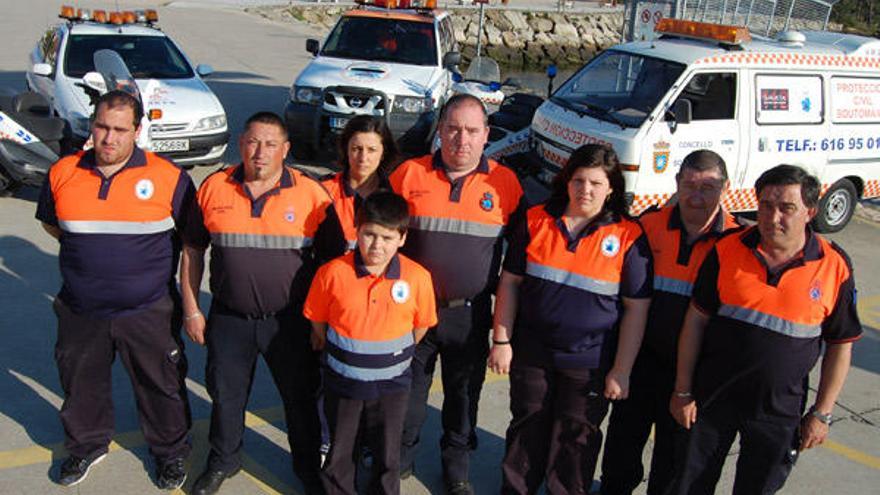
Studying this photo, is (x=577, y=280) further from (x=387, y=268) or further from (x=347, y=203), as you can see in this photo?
(x=347, y=203)

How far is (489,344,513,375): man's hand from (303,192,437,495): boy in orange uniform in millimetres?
316

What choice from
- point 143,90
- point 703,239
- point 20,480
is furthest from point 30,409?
point 143,90

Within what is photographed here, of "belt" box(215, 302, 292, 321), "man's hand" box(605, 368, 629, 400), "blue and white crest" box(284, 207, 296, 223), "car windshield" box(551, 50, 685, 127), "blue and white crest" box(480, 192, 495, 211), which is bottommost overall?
"man's hand" box(605, 368, 629, 400)

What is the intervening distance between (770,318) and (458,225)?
136 centimetres

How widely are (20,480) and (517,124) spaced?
682cm

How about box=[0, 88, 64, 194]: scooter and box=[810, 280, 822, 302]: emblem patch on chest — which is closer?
box=[810, 280, 822, 302]: emblem patch on chest

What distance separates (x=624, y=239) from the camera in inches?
132

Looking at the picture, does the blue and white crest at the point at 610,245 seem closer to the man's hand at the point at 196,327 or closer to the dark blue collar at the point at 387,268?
the dark blue collar at the point at 387,268

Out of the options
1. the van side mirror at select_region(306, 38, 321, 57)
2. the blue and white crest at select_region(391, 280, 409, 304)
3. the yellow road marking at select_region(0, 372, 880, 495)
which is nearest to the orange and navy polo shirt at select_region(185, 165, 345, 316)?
the blue and white crest at select_region(391, 280, 409, 304)

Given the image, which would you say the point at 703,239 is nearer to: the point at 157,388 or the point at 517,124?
the point at 157,388

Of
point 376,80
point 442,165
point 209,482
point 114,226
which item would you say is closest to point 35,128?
point 376,80

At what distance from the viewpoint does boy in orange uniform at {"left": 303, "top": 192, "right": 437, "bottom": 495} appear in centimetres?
338

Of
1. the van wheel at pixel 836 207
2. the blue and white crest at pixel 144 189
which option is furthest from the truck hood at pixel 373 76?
the blue and white crest at pixel 144 189

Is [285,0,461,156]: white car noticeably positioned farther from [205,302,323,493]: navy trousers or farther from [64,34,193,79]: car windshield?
[205,302,323,493]: navy trousers
